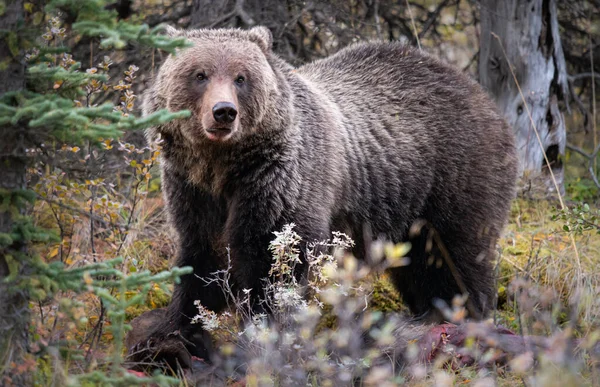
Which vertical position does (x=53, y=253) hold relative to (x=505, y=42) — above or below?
below

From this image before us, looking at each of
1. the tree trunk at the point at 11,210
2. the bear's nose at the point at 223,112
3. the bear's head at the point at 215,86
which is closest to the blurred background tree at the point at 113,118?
the tree trunk at the point at 11,210

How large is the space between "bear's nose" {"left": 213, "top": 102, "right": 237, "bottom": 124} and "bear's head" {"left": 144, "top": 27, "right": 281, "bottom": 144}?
4 cm

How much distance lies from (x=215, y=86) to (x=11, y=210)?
5.50 feet

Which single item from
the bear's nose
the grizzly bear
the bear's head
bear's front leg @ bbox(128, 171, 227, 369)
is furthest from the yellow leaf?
the bear's nose

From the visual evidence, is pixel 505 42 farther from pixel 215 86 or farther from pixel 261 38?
pixel 215 86

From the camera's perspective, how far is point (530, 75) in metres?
8.20

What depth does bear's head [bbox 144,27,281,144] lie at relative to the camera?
4738mm

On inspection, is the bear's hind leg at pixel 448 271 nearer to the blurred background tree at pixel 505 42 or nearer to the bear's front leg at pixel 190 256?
the bear's front leg at pixel 190 256

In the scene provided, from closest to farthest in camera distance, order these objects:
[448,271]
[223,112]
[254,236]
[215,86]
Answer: [223,112], [215,86], [254,236], [448,271]

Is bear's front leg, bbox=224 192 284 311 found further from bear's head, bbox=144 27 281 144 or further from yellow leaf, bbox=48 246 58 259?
yellow leaf, bbox=48 246 58 259

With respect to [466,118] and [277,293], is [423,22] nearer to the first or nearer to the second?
[466,118]

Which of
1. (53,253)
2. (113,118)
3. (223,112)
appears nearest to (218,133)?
(223,112)

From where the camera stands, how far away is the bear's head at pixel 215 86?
4738 mm

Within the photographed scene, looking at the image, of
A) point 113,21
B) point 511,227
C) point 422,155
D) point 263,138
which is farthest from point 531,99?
point 113,21
